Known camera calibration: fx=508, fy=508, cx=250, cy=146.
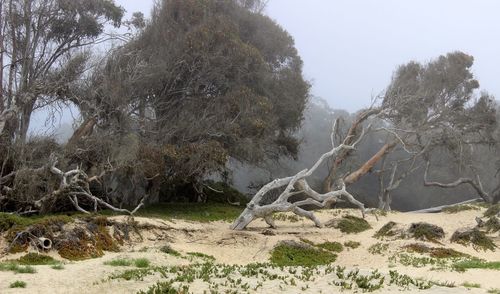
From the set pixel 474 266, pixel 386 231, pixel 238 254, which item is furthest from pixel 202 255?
pixel 386 231

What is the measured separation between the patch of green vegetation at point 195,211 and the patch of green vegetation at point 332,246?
4.98 meters

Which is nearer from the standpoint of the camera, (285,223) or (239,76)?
(285,223)

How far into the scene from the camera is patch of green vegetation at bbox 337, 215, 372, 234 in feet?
61.8

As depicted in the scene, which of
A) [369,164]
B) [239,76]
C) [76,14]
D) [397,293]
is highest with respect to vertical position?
[76,14]

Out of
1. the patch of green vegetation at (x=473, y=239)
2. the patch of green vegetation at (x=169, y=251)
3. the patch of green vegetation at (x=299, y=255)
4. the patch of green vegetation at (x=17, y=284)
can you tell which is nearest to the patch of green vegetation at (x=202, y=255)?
the patch of green vegetation at (x=169, y=251)

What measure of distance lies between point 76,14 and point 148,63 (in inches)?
161

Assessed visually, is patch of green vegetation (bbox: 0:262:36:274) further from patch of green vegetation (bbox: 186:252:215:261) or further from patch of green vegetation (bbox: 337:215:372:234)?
patch of green vegetation (bbox: 337:215:372:234)


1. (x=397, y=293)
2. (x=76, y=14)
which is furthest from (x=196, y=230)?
(x=76, y=14)

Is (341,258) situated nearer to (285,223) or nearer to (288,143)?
(285,223)

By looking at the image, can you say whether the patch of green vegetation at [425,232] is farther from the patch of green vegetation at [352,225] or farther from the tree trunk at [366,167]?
the tree trunk at [366,167]

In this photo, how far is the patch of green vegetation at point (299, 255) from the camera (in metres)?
14.6

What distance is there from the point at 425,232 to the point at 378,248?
7.37 ft

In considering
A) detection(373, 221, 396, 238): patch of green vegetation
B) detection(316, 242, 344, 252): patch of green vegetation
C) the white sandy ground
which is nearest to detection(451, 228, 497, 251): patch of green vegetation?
the white sandy ground

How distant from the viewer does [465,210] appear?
24.8m
